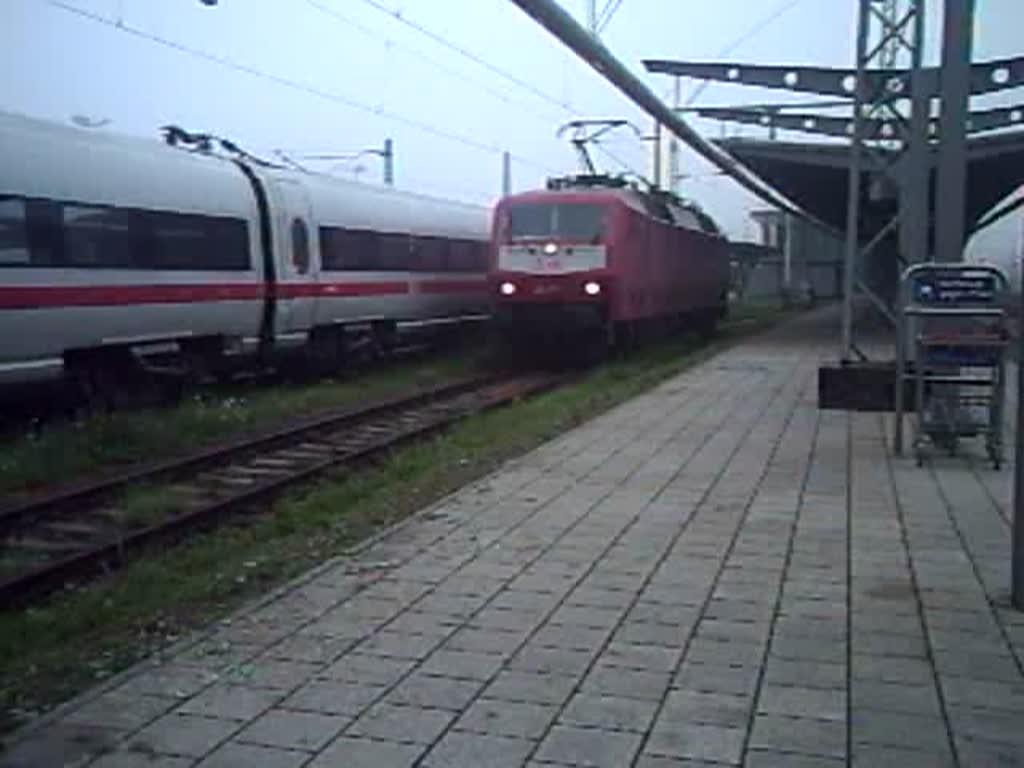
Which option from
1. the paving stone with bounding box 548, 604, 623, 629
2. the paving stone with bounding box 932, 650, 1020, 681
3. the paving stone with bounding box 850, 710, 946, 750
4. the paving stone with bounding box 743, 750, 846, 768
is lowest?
the paving stone with bounding box 932, 650, 1020, 681

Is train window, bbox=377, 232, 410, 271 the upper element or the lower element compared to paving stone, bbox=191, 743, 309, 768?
upper

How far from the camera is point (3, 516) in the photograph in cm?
824

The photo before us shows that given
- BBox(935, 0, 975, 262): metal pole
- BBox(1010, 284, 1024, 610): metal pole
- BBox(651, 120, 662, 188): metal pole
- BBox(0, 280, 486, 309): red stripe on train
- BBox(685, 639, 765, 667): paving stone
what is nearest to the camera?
BBox(685, 639, 765, 667): paving stone

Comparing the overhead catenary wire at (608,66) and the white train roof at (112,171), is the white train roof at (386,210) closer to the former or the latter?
the white train roof at (112,171)

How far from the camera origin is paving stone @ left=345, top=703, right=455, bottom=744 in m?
4.18

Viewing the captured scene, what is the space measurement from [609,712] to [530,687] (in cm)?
38

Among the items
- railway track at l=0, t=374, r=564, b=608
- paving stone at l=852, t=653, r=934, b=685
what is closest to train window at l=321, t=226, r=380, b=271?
railway track at l=0, t=374, r=564, b=608

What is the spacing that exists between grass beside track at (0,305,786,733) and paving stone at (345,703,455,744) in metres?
1.21

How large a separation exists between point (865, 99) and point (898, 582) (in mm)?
9128

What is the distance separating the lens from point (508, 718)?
4.34 metres

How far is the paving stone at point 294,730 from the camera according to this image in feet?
13.5

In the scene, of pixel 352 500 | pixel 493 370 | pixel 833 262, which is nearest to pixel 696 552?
pixel 352 500

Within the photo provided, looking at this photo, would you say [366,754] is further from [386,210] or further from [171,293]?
[386,210]

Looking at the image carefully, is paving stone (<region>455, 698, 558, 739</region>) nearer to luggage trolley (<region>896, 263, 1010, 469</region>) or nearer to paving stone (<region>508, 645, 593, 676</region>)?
paving stone (<region>508, 645, 593, 676</region>)
